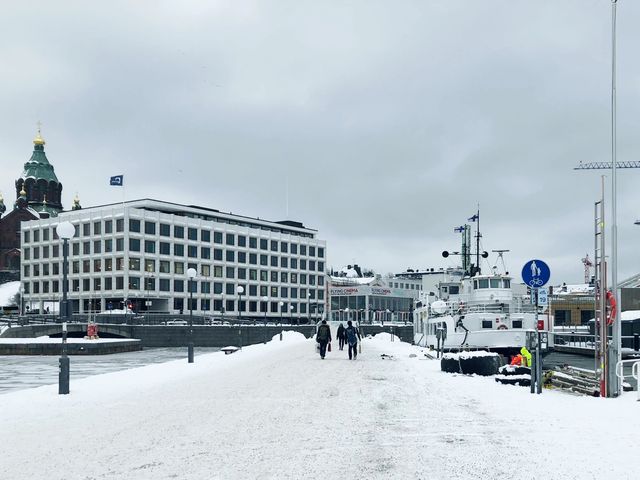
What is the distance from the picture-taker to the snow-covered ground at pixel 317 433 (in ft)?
26.4

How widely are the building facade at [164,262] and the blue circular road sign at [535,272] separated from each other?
7478cm

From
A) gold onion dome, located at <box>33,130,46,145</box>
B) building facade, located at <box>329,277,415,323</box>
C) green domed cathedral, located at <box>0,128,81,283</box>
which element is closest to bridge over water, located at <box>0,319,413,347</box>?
green domed cathedral, located at <box>0,128,81,283</box>

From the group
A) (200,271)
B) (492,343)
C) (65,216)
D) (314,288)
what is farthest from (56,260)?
(492,343)

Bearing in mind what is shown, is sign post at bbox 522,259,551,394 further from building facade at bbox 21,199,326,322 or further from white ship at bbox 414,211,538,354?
building facade at bbox 21,199,326,322

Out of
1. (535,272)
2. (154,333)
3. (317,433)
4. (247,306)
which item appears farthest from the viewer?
(247,306)

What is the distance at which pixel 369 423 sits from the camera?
37.8 feet

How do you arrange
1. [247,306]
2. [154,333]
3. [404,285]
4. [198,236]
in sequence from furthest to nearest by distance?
[404,285]
[247,306]
[198,236]
[154,333]

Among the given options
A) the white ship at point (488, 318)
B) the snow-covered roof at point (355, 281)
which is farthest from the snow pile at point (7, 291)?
the white ship at point (488, 318)

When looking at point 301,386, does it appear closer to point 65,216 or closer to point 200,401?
point 200,401

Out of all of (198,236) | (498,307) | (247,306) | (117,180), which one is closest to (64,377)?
(498,307)

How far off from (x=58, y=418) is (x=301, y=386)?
7.17 m

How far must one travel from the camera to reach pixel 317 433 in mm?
10438

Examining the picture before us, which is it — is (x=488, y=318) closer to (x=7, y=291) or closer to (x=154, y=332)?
(x=154, y=332)

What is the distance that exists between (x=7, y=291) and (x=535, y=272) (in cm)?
11133
